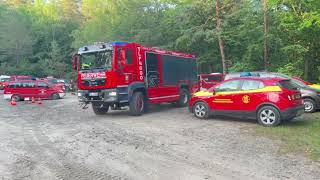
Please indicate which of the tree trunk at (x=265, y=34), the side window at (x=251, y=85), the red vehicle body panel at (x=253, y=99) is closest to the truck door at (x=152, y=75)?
the red vehicle body panel at (x=253, y=99)

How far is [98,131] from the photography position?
428 inches

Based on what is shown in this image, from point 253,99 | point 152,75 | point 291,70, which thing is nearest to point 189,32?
point 291,70

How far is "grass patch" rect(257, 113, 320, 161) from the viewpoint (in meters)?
7.98

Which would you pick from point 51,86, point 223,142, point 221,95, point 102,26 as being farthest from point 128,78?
point 102,26

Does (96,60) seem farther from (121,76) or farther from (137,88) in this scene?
(137,88)

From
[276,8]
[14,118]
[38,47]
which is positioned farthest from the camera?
[38,47]

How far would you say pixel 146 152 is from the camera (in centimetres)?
788

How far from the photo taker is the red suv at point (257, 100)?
35.9ft

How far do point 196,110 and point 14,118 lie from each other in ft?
24.9

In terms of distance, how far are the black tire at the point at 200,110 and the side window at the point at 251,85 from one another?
5.61 feet

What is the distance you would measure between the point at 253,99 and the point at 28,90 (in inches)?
724

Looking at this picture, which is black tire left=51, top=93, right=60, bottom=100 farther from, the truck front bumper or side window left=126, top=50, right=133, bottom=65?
side window left=126, top=50, right=133, bottom=65

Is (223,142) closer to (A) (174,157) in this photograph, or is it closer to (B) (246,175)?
(A) (174,157)

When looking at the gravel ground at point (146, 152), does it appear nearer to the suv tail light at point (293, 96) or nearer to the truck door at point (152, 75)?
the suv tail light at point (293, 96)
